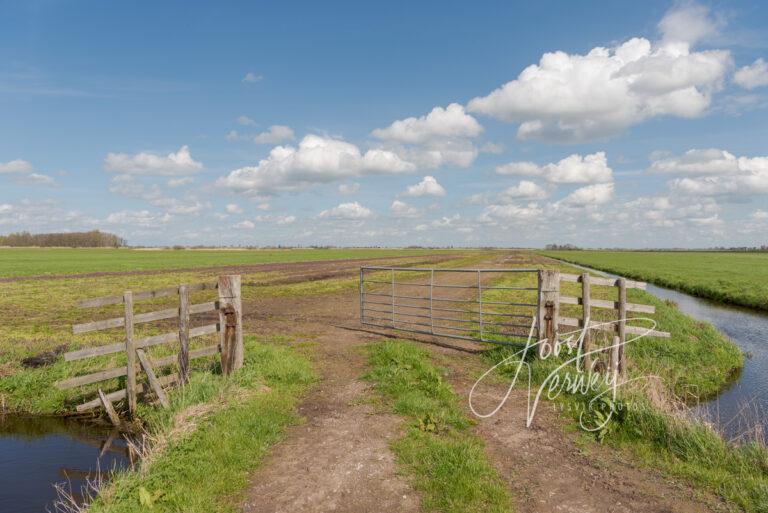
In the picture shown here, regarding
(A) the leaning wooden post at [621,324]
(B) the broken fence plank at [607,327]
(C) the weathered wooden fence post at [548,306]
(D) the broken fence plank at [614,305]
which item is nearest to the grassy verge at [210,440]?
(C) the weathered wooden fence post at [548,306]

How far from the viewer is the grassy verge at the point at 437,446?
5664mm

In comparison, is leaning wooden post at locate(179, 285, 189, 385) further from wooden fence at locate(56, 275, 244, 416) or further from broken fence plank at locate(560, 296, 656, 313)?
broken fence plank at locate(560, 296, 656, 313)

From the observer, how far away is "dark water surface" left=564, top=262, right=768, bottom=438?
9.48 meters

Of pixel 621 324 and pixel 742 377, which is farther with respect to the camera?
pixel 742 377

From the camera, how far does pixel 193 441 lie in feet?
23.4

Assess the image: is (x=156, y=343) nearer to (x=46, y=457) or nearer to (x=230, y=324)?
(x=230, y=324)

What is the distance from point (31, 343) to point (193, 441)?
35.5 feet

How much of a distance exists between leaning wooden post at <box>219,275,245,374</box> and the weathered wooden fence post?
23.9ft

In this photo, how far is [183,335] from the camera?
10.2 meters

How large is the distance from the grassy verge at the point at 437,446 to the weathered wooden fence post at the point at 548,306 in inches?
117

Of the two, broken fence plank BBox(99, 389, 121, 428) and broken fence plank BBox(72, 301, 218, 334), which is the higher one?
broken fence plank BBox(72, 301, 218, 334)

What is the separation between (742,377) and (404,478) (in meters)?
12.3

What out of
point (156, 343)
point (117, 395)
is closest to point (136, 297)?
point (156, 343)

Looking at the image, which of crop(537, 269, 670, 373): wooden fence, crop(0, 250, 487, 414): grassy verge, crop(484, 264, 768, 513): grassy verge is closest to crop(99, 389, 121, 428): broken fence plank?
crop(0, 250, 487, 414): grassy verge
